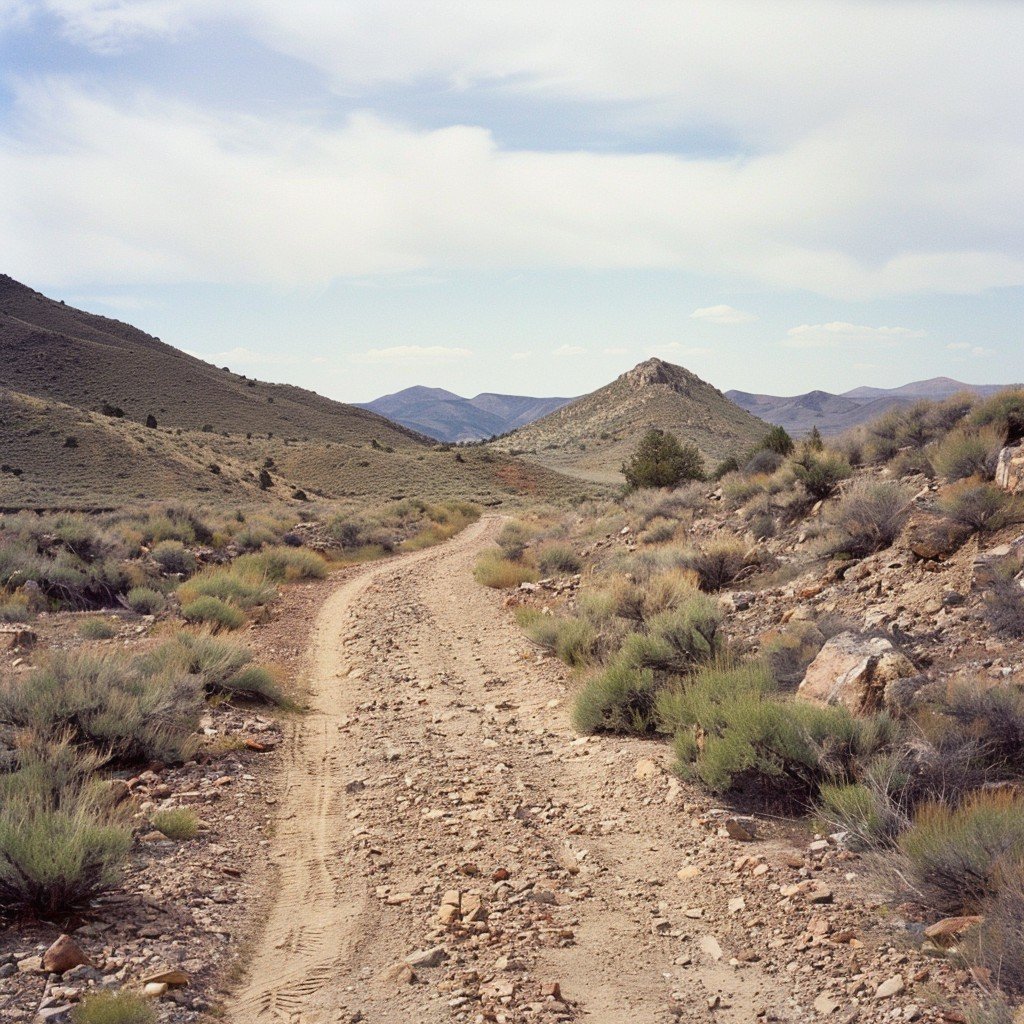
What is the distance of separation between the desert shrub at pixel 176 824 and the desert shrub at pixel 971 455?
419 inches

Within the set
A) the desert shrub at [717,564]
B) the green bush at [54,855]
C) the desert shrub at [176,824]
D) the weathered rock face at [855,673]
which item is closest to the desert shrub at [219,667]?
the desert shrub at [176,824]

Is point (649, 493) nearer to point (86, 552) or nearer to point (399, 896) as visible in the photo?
point (86, 552)

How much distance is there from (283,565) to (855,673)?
1567 cm

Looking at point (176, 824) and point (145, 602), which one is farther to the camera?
point (145, 602)

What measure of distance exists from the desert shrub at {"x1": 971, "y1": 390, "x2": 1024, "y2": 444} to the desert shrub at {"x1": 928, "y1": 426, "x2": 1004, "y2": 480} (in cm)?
24

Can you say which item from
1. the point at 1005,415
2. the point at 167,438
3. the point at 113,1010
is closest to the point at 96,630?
the point at 113,1010

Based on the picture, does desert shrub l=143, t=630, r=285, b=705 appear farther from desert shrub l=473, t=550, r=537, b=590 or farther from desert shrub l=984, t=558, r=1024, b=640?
desert shrub l=473, t=550, r=537, b=590

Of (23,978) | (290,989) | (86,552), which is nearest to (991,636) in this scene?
(290,989)

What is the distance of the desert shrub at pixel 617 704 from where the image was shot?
7.53 meters

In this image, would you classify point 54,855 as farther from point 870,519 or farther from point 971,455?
point 971,455

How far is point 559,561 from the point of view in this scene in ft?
55.9

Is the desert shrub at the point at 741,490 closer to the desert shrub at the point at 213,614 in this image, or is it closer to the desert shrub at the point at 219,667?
the desert shrub at the point at 213,614

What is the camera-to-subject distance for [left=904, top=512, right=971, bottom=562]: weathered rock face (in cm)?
937

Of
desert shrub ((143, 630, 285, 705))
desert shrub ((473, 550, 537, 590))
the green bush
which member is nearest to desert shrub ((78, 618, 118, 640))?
desert shrub ((143, 630, 285, 705))
